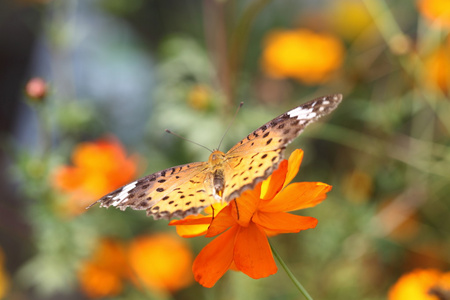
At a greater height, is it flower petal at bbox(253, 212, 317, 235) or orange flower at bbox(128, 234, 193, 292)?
orange flower at bbox(128, 234, 193, 292)

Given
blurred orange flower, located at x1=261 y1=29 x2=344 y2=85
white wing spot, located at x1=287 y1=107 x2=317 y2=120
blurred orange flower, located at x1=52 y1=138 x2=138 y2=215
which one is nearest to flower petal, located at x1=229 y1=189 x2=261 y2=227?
white wing spot, located at x1=287 y1=107 x2=317 y2=120

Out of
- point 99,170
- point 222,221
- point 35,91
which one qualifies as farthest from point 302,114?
point 99,170

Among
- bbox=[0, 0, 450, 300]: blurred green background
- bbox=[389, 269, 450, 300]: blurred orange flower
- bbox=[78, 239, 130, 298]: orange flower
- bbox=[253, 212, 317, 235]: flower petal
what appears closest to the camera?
bbox=[253, 212, 317, 235]: flower petal

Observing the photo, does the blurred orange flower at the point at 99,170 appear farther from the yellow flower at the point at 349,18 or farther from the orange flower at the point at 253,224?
the yellow flower at the point at 349,18

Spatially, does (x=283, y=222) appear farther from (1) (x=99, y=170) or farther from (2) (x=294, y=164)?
(1) (x=99, y=170)

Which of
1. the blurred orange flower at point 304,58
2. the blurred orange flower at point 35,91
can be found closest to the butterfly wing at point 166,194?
the blurred orange flower at point 35,91

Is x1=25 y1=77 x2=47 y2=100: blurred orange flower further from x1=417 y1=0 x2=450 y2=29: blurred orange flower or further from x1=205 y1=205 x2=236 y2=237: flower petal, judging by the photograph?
x1=417 y1=0 x2=450 y2=29: blurred orange flower

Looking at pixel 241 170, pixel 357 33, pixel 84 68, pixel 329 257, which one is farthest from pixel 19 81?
pixel 241 170
